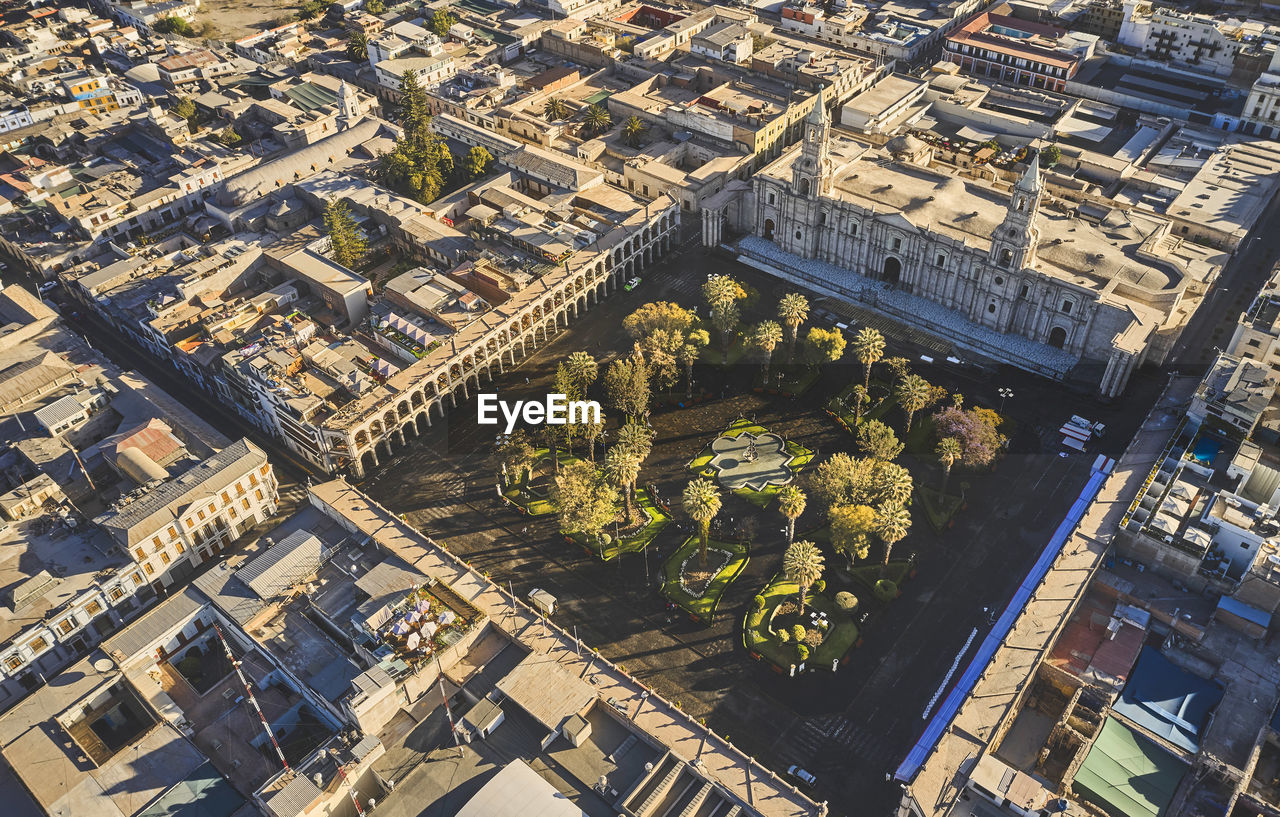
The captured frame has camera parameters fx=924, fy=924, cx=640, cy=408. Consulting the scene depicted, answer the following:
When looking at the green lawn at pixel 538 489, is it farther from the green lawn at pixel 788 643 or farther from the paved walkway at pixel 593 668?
the green lawn at pixel 788 643

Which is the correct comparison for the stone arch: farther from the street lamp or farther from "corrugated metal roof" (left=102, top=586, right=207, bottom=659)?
"corrugated metal roof" (left=102, top=586, right=207, bottom=659)

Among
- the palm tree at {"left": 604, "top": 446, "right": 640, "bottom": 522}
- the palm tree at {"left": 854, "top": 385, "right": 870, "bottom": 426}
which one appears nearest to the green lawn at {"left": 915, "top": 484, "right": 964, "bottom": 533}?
the palm tree at {"left": 854, "top": 385, "right": 870, "bottom": 426}

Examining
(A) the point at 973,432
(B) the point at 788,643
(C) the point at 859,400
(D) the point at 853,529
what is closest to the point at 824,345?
(C) the point at 859,400

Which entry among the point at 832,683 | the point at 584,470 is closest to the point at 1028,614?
the point at 832,683

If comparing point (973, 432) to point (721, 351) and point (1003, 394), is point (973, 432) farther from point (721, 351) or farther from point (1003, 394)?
point (721, 351)

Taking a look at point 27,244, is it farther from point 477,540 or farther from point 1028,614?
point 1028,614
